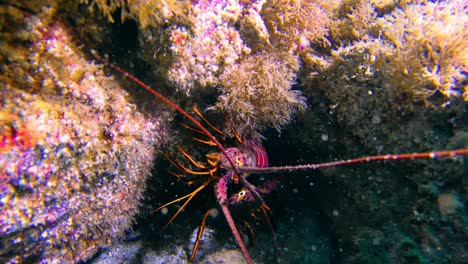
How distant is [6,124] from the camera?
5.87ft

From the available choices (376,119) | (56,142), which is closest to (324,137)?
(376,119)

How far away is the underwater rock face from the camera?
185cm

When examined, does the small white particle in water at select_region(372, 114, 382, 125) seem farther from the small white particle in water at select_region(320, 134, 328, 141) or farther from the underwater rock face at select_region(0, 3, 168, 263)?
the underwater rock face at select_region(0, 3, 168, 263)

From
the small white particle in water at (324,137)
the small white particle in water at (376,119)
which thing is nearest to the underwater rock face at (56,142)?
the small white particle in water at (324,137)

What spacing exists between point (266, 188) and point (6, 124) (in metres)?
3.28

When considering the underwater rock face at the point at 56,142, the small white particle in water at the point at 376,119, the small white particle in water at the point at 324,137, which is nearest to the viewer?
the underwater rock face at the point at 56,142

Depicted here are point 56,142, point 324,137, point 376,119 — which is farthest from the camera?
point 324,137

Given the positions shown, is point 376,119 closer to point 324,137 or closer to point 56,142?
point 324,137

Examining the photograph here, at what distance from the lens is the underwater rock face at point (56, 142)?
1.85 metres

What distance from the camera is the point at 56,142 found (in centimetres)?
199

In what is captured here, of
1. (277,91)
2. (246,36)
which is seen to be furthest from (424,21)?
(246,36)

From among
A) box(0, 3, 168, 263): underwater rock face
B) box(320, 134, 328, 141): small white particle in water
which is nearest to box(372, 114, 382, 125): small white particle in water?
box(320, 134, 328, 141): small white particle in water

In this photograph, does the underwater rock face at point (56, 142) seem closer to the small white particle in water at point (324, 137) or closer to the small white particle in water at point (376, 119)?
the small white particle in water at point (324, 137)

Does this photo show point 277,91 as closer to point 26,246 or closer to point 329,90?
point 329,90
